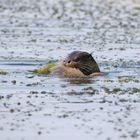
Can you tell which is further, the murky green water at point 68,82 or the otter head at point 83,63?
the otter head at point 83,63

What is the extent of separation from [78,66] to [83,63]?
0.14 m

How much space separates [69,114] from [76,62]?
200 inches

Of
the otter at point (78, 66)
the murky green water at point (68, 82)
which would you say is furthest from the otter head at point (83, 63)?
the murky green water at point (68, 82)

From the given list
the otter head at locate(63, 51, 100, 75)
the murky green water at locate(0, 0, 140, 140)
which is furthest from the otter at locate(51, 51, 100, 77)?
the murky green water at locate(0, 0, 140, 140)

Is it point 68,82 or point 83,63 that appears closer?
point 68,82

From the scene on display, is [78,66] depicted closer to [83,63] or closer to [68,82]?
[83,63]

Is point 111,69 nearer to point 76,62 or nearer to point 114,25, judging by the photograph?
point 76,62

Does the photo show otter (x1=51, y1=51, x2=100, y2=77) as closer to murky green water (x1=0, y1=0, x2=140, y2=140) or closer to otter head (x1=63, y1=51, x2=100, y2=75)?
otter head (x1=63, y1=51, x2=100, y2=75)

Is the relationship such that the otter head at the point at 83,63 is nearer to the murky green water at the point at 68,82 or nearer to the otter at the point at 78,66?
the otter at the point at 78,66

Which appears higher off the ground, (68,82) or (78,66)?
(78,66)

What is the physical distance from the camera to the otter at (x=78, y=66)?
61.6 feet

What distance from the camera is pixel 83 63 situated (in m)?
19.0

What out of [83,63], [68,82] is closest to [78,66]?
[83,63]

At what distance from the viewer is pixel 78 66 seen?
19.0 metres
